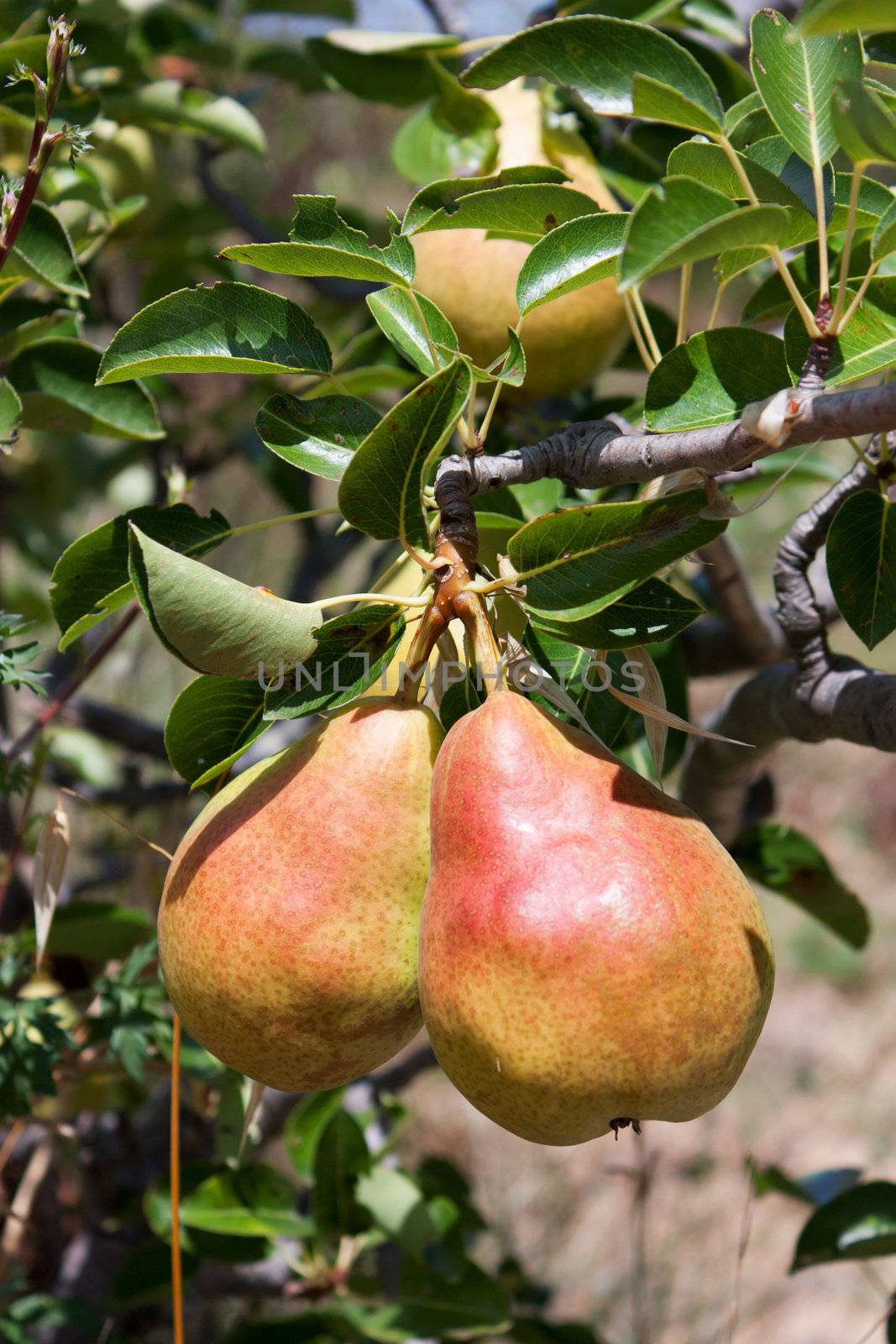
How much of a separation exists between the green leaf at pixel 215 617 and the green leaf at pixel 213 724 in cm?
7

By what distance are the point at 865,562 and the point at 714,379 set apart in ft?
0.63

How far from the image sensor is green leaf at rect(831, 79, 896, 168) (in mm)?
494

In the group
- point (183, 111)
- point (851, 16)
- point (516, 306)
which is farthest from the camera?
point (183, 111)

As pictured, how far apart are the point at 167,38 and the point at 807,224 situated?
1.09 metres

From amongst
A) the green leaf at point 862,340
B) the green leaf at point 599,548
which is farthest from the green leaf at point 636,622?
the green leaf at point 862,340

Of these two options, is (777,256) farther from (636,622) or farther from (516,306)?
(516,306)

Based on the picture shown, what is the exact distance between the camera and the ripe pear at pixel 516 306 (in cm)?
101

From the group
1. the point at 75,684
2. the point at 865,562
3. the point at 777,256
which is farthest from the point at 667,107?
the point at 75,684

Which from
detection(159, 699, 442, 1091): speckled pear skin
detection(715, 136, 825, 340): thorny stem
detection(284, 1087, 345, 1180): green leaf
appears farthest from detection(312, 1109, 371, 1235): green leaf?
detection(715, 136, 825, 340): thorny stem

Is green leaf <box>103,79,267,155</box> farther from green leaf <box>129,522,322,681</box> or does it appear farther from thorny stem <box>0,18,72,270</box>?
green leaf <box>129,522,322,681</box>

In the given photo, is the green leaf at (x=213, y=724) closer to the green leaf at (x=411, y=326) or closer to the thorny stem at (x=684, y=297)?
the green leaf at (x=411, y=326)

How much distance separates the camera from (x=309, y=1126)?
1.20 metres

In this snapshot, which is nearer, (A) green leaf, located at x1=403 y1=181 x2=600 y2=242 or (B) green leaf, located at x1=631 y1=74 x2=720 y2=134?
(B) green leaf, located at x1=631 y1=74 x2=720 y2=134

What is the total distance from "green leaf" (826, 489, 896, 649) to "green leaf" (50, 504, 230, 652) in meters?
0.39
